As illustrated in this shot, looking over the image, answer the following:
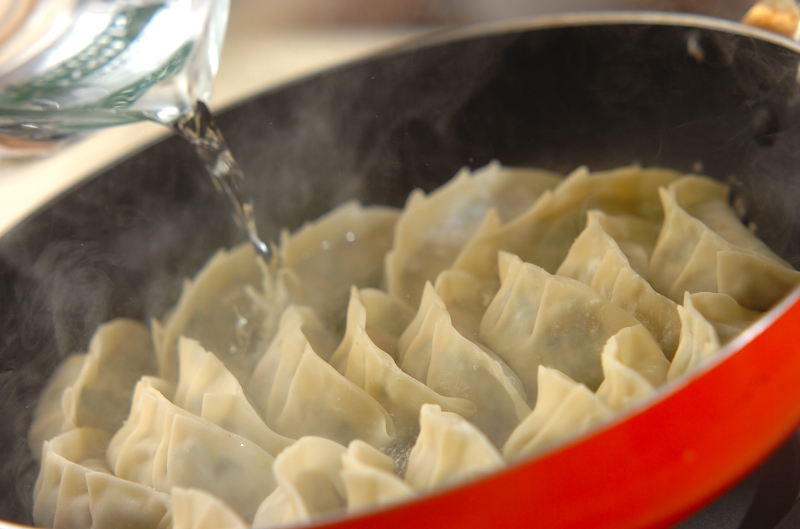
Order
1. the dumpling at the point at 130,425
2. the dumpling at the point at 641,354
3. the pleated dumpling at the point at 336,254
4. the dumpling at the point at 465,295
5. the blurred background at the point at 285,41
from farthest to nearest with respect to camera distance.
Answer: the blurred background at the point at 285,41, the pleated dumpling at the point at 336,254, the dumpling at the point at 465,295, the dumpling at the point at 130,425, the dumpling at the point at 641,354

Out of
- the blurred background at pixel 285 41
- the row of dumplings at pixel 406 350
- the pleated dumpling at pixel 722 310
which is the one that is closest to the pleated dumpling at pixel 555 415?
the row of dumplings at pixel 406 350

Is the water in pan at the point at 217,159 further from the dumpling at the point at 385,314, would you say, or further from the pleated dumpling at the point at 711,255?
the pleated dumpling at the point at 711,255

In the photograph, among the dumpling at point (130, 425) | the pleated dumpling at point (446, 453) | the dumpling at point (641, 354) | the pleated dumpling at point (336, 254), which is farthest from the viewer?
the pleated dumpling at point (336, 254)

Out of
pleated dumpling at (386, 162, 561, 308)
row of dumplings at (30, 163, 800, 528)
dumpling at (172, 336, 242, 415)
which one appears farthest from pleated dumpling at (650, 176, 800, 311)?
dumpling at (172, 336, 242, 415)

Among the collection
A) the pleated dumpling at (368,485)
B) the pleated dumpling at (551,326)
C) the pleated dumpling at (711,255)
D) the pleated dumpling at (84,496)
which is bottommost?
the pleated dumpling at (711,255)

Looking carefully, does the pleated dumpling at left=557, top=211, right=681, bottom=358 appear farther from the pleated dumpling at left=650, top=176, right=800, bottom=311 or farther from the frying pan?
the frying pan

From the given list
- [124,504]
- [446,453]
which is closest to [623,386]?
[446,453]
